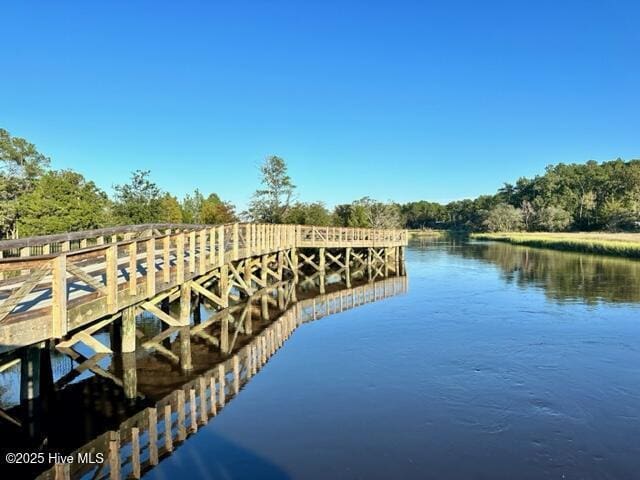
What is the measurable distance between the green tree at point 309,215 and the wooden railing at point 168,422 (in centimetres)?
2775

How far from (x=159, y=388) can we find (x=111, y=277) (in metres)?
2.55

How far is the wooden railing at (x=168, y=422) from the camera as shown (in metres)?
6.42

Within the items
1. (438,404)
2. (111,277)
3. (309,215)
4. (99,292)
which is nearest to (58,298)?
(99,292)

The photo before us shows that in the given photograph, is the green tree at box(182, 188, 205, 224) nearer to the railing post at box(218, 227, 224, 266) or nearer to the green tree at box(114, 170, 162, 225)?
the green tree at box(114, 170, 162, 225)

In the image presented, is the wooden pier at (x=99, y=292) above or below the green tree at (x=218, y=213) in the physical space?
below

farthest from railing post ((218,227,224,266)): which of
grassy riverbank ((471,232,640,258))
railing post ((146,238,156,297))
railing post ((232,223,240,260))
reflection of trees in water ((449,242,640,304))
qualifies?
grassy riverbank ((471,232,640,258))

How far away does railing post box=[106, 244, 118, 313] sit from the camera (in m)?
7.99

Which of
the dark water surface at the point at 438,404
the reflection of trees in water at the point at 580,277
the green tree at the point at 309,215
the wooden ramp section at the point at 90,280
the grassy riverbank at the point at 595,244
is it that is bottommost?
the dark water surface at the point at 438,404

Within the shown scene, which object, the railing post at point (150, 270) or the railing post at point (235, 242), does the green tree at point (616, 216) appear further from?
the railing post at point (150, 270)

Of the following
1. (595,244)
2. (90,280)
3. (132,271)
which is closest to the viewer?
(90,280)

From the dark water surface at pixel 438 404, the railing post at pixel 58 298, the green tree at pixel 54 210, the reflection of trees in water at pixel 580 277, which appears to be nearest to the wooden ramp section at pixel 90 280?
the railing post at pixel 58 298

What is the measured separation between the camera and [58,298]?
6.51 m

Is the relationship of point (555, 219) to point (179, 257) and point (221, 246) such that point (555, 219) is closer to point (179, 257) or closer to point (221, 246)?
point (221, 246)

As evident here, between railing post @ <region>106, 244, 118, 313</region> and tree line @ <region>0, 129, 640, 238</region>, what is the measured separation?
26095 millimetres
